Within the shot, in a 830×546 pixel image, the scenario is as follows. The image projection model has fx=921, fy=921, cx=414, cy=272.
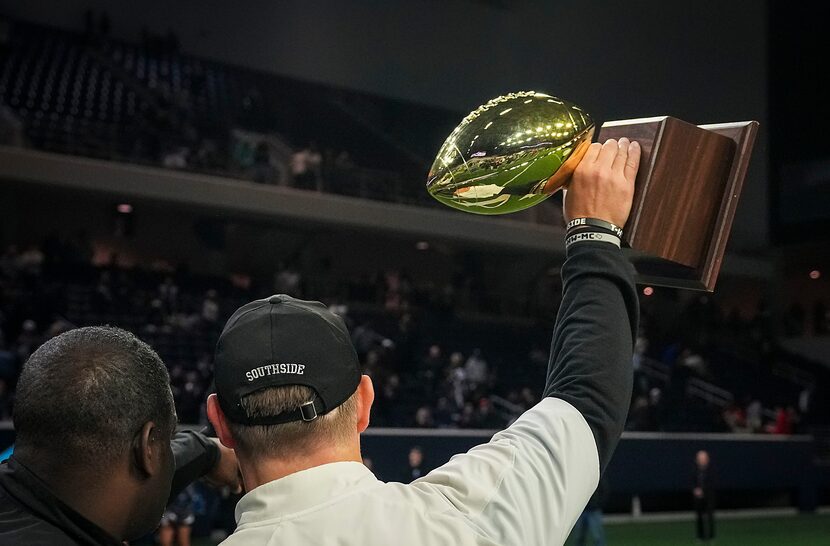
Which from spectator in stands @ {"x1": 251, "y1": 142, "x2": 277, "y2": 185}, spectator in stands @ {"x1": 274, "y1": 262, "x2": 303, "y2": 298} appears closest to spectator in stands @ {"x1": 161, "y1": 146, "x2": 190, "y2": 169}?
spectator in stands @ {"x1": 251, "y1": 142, "x2": 277, "y2": 185}

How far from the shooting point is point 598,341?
131cm

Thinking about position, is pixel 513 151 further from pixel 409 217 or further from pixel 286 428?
pixel 409 217

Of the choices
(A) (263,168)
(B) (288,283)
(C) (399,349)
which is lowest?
(C) (399,349)

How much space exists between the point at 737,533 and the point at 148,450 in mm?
14313

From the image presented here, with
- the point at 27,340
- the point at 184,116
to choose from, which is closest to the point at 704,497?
the point at 27,340

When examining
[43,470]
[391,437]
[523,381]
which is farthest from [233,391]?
[523,381]

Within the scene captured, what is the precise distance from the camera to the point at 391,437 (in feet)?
45.3

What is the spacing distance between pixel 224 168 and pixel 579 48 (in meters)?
12.0

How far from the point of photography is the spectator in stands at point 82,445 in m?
1.25

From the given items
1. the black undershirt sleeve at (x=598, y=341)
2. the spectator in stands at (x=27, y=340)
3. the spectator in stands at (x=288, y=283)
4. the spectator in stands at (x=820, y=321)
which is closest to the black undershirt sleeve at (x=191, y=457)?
the black undershirt sleeve at (x=598, y=341)

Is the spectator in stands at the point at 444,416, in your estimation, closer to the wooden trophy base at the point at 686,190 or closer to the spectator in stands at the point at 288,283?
the spectator in stands at the point at 288,283

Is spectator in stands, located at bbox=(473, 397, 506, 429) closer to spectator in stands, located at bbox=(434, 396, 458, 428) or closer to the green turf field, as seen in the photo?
spectator in stands, located at bbox=(434, 396, 458, 428)

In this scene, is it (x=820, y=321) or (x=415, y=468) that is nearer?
(x=415, y=468)

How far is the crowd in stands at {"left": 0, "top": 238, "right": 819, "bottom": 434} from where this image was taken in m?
15.3
